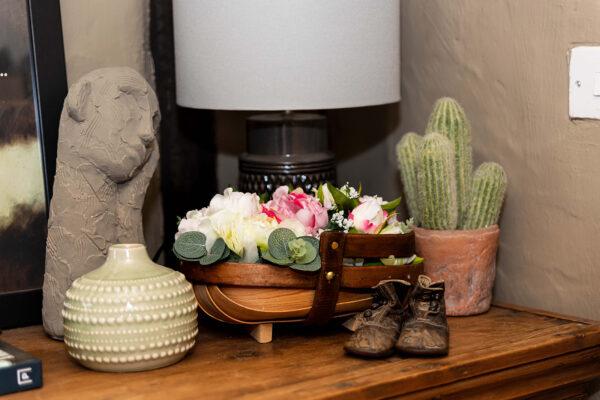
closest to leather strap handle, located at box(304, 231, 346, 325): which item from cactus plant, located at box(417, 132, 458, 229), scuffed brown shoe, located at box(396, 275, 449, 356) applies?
scuffed brown shoe, located at box(396, 275, 449, 356)

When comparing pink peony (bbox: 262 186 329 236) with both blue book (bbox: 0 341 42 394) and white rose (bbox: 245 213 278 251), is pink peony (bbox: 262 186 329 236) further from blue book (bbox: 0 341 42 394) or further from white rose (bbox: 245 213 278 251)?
blue book (bbox: 0 341 42 394)

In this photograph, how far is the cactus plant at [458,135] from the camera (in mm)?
1244

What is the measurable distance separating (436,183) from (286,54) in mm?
322

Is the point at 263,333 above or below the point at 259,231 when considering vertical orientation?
below

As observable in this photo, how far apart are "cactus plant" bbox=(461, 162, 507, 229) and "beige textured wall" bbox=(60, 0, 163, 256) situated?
620 millimetres

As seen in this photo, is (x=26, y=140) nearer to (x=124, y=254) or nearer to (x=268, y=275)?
(x=124, y=254)

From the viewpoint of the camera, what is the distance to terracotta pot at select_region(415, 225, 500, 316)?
1.25 metres

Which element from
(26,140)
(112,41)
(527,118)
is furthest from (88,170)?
(527,118)

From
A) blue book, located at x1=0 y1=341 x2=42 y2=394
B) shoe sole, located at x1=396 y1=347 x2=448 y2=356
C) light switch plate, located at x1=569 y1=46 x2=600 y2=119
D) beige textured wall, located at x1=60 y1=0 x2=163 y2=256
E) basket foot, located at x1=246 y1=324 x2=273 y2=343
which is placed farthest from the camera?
beige textured wall, located at x1=60 y1=0 x2=163 y2=256

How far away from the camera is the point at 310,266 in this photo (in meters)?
1.05

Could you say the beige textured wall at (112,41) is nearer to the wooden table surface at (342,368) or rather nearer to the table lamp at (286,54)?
the table lamp at (286,54)

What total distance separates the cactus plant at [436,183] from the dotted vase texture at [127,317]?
0.44 meters

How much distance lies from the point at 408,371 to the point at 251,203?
34 centimetres

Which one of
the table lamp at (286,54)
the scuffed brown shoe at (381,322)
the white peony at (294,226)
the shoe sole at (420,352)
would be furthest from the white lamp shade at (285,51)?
the shoe sole at (420,352)
